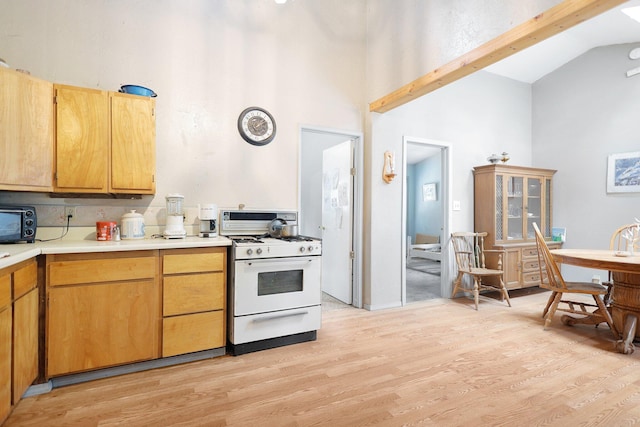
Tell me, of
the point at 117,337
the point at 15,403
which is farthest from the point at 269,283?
the point at 15,403

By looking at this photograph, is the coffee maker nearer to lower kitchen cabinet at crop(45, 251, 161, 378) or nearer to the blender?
the blender

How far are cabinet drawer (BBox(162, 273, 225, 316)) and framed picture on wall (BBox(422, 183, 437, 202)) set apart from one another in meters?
5.95

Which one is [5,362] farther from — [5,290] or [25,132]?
[25,132]

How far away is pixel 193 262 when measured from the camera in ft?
7.68

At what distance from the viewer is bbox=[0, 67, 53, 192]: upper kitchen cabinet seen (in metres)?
2.01

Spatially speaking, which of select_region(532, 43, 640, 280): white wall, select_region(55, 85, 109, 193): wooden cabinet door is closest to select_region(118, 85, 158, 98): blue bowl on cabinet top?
select_region(55, 85, 109, 193): wooden cabinet door

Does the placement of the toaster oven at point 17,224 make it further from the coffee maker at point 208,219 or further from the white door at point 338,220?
the white door at point 338,220

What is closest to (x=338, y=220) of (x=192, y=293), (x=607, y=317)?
(x=192, y=293)

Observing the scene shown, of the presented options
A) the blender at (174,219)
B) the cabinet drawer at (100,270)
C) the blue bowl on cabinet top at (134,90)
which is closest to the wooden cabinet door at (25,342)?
the cabinet drawer at (100,270)

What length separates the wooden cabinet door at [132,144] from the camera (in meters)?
2.38

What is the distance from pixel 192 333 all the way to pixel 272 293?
0.66 meters

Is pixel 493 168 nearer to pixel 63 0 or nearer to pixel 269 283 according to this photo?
pixel 269 283

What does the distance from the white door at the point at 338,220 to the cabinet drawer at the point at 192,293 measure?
1.81m

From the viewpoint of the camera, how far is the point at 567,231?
15.8 feet
